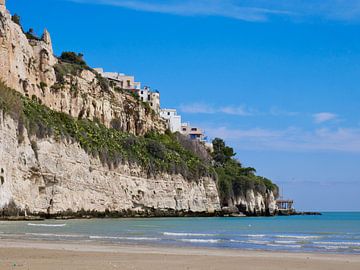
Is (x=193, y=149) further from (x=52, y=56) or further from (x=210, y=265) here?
(x=210, y=265)

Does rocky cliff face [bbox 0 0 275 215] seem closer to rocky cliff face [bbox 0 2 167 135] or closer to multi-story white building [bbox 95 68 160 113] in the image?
rocky cliff face [bbox 0 2 167 135]

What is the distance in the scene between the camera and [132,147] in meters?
70.2

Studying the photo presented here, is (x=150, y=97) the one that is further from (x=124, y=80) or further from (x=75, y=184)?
(x=75, y=184)

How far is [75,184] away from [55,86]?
14770mm

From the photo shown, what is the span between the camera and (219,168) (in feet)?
305

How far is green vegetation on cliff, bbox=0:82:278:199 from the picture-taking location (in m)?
51.8

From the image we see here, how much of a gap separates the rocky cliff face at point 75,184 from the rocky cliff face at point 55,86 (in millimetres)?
8718

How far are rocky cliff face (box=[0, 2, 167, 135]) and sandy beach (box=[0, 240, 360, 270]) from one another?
3902cm

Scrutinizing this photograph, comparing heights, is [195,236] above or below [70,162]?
below

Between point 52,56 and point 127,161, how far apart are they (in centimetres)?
1537

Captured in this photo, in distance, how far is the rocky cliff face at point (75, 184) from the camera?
4556cm

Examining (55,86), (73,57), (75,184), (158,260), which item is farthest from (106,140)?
(158,260)

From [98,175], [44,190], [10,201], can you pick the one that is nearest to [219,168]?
[98,175]

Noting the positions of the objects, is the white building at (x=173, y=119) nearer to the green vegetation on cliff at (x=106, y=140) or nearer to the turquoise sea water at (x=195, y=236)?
the green vegetation on cliff at (x=106, y=140)
